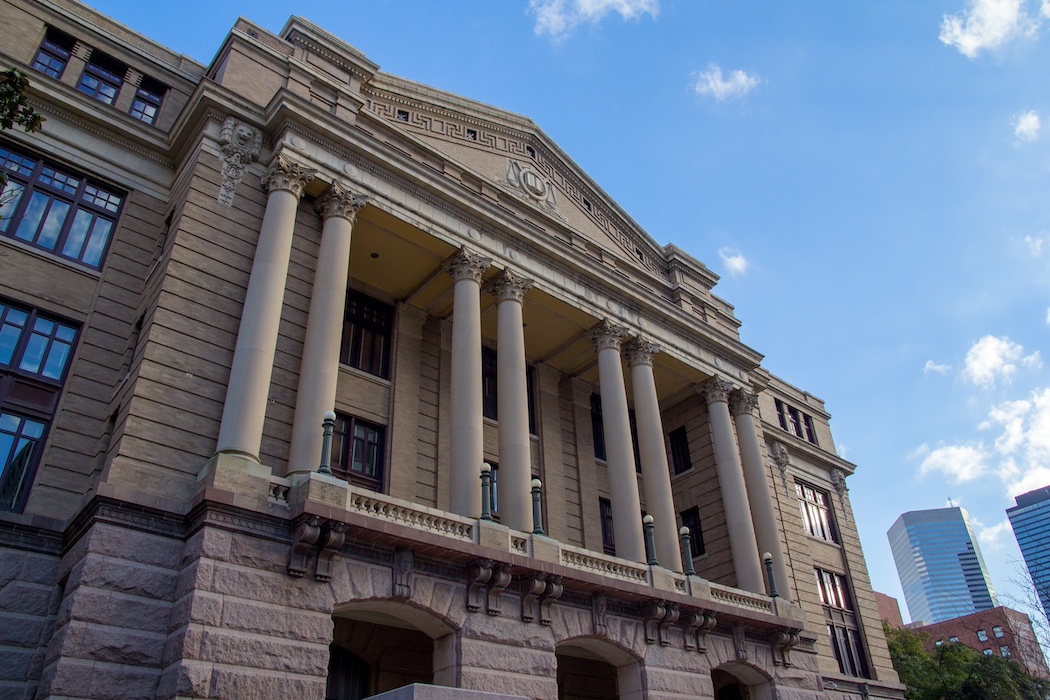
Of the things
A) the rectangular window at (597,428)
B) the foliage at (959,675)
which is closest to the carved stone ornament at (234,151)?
the rectangular window at (597,428)

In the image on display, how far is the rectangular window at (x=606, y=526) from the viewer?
99.3 ft

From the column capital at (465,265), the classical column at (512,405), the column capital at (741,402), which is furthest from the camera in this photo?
the column capital at (741,402)

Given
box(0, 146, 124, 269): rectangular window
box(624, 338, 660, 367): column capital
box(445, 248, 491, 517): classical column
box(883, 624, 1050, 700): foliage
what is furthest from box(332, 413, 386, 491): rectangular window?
box(883, 624, 1050, 700): foliage

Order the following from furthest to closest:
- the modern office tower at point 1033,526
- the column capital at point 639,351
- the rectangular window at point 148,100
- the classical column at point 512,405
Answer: the modern office tower at point 1033,526, the column capital at point 639,351, the rectangular window at point 148,100, the classical column at point 512,405

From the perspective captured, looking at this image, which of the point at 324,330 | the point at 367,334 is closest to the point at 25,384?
the point at 324,330

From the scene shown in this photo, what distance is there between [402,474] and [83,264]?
34.6 feet

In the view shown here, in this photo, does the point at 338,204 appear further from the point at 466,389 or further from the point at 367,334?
the point at 466,389

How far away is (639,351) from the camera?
30.8m

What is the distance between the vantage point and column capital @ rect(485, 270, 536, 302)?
2686 cm

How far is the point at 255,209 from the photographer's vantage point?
880 inches

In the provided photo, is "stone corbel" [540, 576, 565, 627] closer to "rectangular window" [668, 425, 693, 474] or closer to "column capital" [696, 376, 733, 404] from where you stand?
"column capital" [696, 376, 733, 404]

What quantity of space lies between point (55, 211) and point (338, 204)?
744 centimetres

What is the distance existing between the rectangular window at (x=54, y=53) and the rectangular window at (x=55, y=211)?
129 inches

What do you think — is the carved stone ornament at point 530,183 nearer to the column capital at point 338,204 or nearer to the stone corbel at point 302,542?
the column capital at point 338,204
